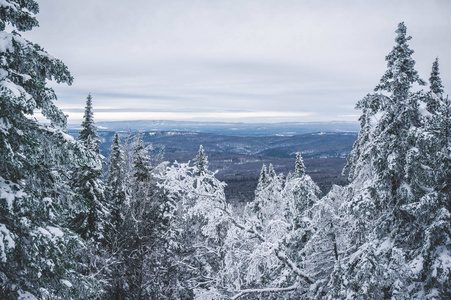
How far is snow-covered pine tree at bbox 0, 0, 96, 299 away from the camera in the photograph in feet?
15.1

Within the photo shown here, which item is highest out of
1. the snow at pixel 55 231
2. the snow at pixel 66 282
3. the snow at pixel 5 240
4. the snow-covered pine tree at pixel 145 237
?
the snow at pixel 5 240

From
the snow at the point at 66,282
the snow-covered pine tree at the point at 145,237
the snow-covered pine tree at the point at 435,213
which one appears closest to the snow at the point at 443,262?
the snow-covered pine tree at the point at 435,213

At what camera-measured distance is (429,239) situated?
485 centimetres

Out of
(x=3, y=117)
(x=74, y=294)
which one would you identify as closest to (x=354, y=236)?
(x=74, y=294)

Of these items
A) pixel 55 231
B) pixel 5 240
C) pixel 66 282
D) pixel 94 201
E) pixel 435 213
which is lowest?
pixel 94 201

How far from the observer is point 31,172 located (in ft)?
17.5

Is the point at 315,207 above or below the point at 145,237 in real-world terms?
above

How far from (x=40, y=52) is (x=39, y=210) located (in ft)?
10.0

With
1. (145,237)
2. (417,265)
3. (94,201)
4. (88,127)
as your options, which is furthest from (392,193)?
(88,127)

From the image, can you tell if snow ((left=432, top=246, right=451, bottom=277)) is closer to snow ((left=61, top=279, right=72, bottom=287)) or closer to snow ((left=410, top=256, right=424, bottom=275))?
snow ((left=410, top=256, right=424, bottom=275))

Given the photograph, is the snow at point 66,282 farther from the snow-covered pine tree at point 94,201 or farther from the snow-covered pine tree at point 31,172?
the snow-covered pine tree at point 94,201

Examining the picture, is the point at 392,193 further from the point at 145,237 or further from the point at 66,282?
the point at 145,237

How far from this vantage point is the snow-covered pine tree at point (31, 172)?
461 centimetres

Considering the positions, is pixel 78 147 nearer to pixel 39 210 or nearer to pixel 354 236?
pixel 39 210
